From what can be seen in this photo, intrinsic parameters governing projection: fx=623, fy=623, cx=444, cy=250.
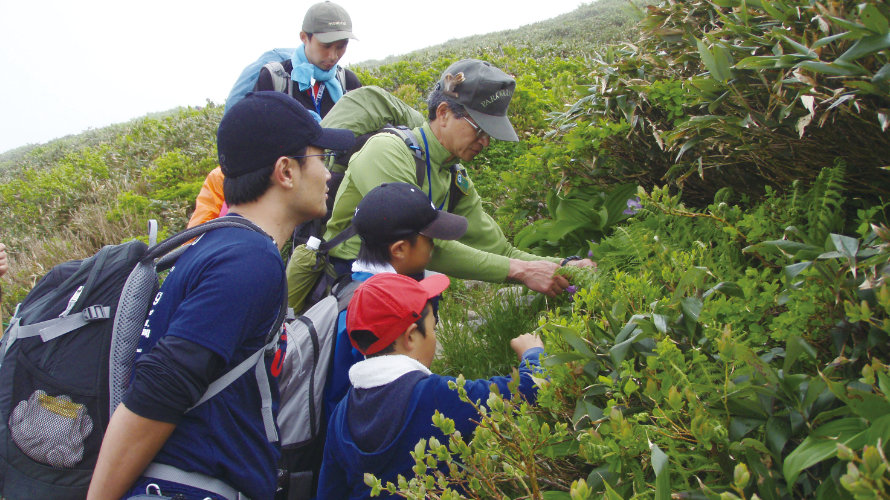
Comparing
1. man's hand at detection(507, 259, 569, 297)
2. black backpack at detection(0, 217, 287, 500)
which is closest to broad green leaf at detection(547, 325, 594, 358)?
black backpack at detection(0, 217, 287, 500)

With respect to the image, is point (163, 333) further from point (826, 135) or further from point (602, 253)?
point (826, 135)

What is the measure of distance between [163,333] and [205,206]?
241 cm

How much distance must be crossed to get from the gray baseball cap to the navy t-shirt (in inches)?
128

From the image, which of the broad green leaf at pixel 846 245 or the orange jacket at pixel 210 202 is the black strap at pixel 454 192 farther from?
the broad green leaf at pixel 846 245

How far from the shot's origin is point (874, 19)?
157 centimetres

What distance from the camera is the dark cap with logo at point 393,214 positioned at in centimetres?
310

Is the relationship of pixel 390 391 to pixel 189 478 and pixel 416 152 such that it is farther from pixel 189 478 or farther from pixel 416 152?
pixel 416 152

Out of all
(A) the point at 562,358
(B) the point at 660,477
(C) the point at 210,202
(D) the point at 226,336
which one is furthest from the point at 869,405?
(C) the point at 210,202

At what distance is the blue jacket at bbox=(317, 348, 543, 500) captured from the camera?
230cm

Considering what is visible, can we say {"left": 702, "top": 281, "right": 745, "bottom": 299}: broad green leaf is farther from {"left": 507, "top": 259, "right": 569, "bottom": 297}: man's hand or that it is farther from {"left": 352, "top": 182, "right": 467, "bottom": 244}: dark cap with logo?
{"left": 352, "top": 182, "right": 467, "bottom": 244}: dark cap with logo

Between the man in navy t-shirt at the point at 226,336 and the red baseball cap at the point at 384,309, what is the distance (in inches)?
14.9

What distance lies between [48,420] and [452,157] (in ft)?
7.77

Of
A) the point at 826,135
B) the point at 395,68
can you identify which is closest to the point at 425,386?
the point at 826,135

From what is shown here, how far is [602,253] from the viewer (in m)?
2.60
